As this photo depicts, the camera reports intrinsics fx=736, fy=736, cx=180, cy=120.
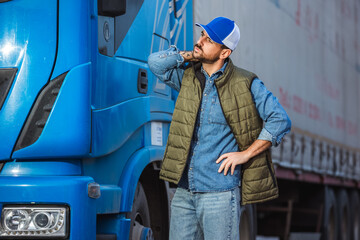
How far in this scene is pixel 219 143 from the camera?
155 inches

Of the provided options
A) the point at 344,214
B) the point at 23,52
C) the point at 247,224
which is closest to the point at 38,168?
the point at 23,52

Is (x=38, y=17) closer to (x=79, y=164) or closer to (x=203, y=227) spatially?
(x=79, y=164)

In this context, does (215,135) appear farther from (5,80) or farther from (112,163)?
(5,80)

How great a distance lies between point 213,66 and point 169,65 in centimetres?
26

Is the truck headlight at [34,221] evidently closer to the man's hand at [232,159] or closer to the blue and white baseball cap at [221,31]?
the man's hand at [232,159]

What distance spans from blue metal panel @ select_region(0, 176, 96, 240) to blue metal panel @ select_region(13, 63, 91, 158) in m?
0.14

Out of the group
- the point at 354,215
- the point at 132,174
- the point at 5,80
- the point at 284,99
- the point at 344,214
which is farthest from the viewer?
the point at 354,215

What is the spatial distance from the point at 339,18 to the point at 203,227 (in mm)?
8306

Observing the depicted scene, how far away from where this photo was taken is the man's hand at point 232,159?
3.85 m

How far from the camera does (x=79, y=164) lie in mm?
3889

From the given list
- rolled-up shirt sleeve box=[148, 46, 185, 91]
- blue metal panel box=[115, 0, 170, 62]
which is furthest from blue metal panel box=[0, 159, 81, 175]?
blue metal panel box=[115, 0, 170, 62]

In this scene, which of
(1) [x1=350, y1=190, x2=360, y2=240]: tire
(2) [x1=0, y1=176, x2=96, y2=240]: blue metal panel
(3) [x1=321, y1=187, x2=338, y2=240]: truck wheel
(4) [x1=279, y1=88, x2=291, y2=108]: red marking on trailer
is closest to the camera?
(2) [x1=0, y1=176, x2=96, y2=240]: blue metal panel

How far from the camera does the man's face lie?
3947 mm

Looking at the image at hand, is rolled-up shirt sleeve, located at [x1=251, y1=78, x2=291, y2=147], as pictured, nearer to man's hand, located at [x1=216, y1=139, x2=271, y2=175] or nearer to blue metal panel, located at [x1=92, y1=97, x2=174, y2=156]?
man's hand, located at [x1=216, y1=139, x2=271, y2=175]
